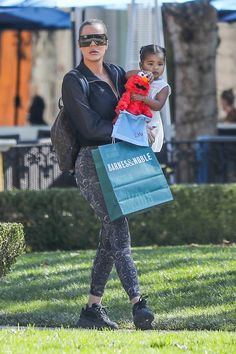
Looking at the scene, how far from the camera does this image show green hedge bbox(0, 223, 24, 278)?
347 inches

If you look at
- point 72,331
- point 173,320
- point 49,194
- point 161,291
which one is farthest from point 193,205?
point 72,331

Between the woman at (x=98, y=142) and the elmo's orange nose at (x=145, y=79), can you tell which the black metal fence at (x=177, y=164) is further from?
the elmo's orange nose at (x=145, y=79)

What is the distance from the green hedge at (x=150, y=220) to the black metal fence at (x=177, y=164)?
1.12 metres

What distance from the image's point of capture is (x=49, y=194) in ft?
42.9

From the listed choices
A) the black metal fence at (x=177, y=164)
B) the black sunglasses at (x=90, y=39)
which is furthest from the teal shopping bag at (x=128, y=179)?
the black metal fence at (x=177, y=164)

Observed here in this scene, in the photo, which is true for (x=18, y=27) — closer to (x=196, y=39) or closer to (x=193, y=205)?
(x=196, y=39)

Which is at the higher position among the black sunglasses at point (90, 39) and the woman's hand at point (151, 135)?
the black sunglasses at point (90, 39)

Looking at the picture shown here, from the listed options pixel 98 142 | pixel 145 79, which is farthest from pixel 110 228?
pixel 145 79

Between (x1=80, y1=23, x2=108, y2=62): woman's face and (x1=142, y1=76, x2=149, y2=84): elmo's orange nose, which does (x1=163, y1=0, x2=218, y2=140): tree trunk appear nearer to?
(x1=80, y1=23, x2=108, y2=62): woman's face

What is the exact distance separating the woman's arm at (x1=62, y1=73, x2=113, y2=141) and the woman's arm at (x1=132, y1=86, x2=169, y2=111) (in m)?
0.24

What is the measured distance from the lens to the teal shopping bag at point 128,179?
725cm

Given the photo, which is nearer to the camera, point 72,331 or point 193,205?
point 72,331

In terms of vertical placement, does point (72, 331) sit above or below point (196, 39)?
below

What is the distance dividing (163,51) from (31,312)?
2.08m
